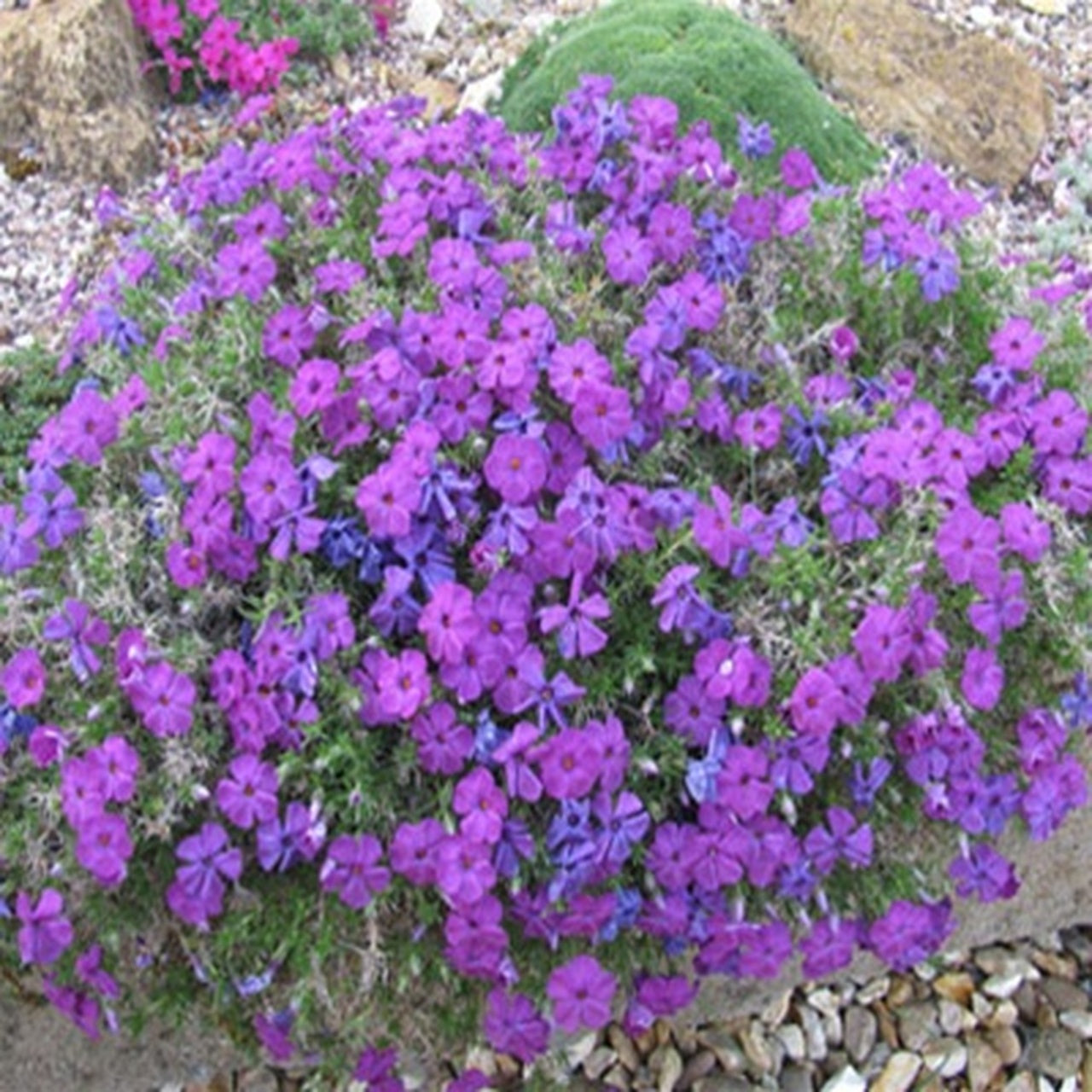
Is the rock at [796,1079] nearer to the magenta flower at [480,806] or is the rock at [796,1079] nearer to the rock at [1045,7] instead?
the magenta flower at [480,806]

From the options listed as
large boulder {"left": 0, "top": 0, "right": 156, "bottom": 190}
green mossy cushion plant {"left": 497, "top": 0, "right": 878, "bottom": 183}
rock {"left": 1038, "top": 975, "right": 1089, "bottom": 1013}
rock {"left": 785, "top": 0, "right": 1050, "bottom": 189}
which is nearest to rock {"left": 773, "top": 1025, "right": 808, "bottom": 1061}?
rock {"left": 1038, "top": 975, "right": 1089, "bottom": 1013}

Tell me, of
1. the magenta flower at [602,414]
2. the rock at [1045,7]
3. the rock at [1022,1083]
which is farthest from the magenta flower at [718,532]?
the rock at [1045,7]

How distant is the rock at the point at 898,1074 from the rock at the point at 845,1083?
3 cm

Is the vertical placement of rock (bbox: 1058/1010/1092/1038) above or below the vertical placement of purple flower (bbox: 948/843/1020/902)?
below

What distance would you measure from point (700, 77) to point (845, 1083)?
8.74 ft

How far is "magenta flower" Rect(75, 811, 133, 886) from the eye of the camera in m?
2.37

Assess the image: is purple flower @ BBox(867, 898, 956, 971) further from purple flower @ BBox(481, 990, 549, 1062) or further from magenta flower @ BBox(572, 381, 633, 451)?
magenta flower @ BBox(572, 381, 633, 451)

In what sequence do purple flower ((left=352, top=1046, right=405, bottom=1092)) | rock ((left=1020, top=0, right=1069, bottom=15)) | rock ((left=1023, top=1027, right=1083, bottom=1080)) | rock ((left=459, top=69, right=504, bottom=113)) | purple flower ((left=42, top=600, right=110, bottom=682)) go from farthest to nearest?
1. rock ((left=1020, top=0, right=1069, bottom=15))
2. rock ((left=459, top=69, right=504, bottom=113))
3. rock ((left=1023, top=1027, right=1083, bottom=1080))
4. purple flower ((left=352, top=1046, right=405, bottom=1092))
5. purple flower ((left=42, top=600, right=110, bottom=682))

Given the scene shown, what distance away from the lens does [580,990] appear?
245 cm

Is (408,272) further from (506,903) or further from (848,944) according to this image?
(848,944)

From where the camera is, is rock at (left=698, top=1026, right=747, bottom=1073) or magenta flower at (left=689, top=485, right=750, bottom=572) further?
rock at (left=698, top=1026, right=747, bottom=1073)

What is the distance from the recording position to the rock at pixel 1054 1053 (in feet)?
10.6

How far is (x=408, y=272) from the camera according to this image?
309 centimetres

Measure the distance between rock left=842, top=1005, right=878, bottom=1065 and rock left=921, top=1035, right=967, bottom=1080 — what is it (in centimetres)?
11
